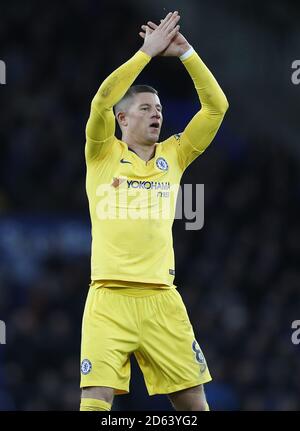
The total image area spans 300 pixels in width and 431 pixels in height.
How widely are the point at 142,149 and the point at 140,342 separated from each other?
1.11m

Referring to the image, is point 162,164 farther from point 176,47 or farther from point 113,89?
point 176,47

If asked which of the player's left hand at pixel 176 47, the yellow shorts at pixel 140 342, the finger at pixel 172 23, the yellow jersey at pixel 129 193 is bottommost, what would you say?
the yellow shorts at pixel 140 342

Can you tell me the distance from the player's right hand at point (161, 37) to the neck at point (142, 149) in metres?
0.53

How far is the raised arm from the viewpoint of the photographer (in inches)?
206

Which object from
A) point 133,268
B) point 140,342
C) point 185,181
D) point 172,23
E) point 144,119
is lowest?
point 140,342

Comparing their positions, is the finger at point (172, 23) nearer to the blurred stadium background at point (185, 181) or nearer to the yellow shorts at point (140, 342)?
the yellow shorts at point (140, 342)

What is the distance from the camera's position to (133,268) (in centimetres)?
526

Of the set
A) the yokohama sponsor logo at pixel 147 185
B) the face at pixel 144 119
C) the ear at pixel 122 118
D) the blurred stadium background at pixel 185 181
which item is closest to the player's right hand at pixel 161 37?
the face at pixel 144 119

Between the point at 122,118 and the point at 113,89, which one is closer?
the point at 113,89

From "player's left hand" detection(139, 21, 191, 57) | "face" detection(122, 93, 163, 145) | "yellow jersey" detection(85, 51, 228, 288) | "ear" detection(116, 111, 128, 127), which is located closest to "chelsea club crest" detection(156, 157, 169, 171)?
"yellow jersey" detection(85, 51, 228, 288)

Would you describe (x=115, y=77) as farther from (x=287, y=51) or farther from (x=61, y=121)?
(x=287, y=51)

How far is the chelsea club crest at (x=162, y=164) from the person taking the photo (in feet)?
18.1

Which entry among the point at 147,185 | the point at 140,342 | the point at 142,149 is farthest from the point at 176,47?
the point at 140,342
